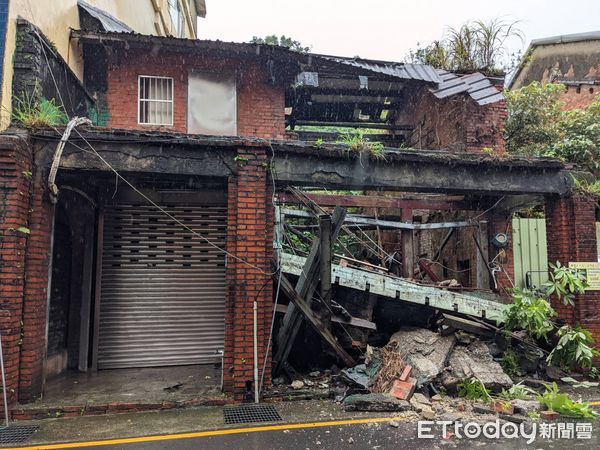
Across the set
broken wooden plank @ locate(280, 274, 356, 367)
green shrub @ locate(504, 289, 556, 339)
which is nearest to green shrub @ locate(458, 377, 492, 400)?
green shrub @ locate(504, 289, 556, 339)

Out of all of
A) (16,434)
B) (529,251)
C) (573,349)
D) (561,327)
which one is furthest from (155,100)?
(573,349)

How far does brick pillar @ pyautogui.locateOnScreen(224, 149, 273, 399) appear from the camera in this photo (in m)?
6.65

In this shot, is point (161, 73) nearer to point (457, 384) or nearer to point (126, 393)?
point (126, 393)

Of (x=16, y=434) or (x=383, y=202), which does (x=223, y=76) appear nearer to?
(x=383, y=202)

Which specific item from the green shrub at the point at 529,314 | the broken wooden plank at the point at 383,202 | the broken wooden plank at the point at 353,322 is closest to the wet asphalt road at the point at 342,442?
the green shrub at the point at 529,314

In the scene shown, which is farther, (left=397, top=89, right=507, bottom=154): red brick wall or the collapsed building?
(left=397, top=89, right=507, bottom=154): red brick wall

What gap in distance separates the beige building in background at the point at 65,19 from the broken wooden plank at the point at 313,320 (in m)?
4.85

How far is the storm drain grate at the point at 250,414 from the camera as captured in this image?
19.2 feet

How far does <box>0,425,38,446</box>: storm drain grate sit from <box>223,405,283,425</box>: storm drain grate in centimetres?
239

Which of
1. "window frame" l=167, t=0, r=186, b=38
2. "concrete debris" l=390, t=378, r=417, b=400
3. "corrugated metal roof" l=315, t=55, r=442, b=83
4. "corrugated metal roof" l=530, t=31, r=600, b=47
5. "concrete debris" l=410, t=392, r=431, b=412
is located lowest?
"concrete debris" l=410, t=392, r=431, b=412

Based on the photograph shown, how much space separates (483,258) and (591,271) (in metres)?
2.45

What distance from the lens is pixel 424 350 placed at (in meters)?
7.64

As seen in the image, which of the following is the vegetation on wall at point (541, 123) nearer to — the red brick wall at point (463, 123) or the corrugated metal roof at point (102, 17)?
the red brick wall at point (463, 123)

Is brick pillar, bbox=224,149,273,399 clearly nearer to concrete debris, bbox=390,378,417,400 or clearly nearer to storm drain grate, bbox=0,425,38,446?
concrete debris, bbox=390,378,417,400
